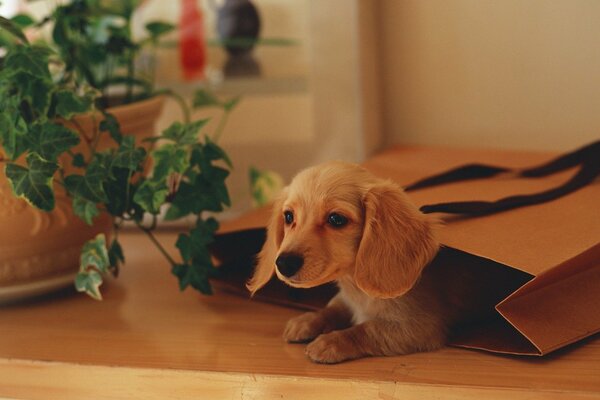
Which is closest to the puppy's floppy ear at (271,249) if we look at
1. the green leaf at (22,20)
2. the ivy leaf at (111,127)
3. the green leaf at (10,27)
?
the ivy leaf at (111,127)

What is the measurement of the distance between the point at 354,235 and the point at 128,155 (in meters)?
0.30

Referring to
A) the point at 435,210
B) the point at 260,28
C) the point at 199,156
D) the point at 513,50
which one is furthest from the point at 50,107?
the point at 513,50

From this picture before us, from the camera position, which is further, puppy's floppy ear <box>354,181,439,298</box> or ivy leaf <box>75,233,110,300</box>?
ivy leaf <box>75,233,110,300</box>

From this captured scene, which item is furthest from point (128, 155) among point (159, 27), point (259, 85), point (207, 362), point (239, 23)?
point (239, 23)

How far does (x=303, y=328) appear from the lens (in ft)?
2.64

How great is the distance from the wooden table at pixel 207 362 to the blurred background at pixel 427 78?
17.4 inches

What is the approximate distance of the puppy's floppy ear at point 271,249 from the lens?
80 cm

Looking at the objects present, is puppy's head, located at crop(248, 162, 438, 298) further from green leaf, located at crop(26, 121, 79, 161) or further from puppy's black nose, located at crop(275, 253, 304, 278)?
green leaf, located at crop(26, 121, 79, 161)

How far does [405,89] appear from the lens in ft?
4.45

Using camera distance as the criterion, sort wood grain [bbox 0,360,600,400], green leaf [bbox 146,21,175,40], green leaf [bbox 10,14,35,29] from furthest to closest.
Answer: green leaf [bbox 146,21,175,40] → green leaf [bbox 10,14,35,29] → wood grain [bbox 0,360,600,400]

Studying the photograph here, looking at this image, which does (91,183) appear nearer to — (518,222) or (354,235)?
(354,235)

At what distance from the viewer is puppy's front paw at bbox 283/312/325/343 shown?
80 centimetres

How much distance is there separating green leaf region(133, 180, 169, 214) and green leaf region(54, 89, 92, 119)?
0.12m

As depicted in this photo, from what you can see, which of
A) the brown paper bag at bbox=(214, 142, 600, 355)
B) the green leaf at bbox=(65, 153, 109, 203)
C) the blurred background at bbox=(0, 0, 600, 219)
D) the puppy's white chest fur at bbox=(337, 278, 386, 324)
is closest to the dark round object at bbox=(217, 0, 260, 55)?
the blurred background at bbox=(0, 0, 600, 219)
